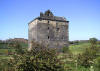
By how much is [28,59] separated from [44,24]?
29026mm

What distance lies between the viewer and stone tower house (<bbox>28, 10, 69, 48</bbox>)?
34000 millimetres

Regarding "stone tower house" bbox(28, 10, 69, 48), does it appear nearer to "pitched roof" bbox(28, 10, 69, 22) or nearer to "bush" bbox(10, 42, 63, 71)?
"pitched roof" bbox(28, 10, 69, 22)

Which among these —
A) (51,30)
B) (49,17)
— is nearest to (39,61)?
(51,30)

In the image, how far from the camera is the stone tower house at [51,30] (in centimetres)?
3400

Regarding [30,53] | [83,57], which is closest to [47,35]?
[83,57]

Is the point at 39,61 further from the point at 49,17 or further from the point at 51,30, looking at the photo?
the point at 49,17

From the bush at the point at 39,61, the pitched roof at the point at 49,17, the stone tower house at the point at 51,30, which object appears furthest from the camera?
the pitched roof at the point at 49,17

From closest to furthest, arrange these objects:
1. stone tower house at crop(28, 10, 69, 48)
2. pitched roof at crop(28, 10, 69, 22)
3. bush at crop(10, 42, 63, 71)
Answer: bush at crop(10, 42, 63, 71) < stone tower house at crop(28, 10, 69, 48) < pitched roof at crop(28, 10, 69, 22)

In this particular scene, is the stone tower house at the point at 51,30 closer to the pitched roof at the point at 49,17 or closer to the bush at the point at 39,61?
the pitched roof at the point at 49,17

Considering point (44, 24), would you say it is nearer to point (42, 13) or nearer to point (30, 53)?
point (42, 13)

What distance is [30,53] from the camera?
6902 millimetres

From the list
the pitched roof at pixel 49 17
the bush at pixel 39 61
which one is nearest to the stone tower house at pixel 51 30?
the pitched roof at pixel 49 17

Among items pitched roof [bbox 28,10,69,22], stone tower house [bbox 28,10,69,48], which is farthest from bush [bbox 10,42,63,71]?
pitched roof [bbox 28,10,69,22]

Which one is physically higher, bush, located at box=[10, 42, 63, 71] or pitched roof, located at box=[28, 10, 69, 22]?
pitched roof, located at box=[28, 10, 69, 22]
